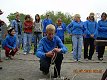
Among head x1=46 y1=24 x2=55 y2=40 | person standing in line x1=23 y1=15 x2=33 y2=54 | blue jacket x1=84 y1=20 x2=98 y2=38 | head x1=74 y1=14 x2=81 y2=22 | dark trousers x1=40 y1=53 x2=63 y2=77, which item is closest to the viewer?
head x1=46 y1=24 x2=55 y2=40

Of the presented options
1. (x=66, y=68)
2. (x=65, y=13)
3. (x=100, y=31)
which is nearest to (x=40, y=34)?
(x=100, y=31)

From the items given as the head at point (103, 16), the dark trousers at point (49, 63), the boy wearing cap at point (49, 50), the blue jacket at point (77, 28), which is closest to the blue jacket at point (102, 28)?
the head at point (103, 16)

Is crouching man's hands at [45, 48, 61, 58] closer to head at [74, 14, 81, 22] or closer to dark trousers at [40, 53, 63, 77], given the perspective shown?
dark trousers at [40, 53, 63, 77]

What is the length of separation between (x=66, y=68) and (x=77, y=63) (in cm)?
141

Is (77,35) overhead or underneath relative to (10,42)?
overhead

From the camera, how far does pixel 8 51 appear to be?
13.2 metres

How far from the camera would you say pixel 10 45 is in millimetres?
13422

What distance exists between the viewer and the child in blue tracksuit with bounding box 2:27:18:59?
1318 centimetres

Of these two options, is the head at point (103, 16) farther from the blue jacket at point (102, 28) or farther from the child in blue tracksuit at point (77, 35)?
the child in blue tracksuit at point (77, 35)

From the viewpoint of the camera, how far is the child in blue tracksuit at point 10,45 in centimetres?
1318

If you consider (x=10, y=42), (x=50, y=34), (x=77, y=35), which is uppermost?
(x=50, y=34)

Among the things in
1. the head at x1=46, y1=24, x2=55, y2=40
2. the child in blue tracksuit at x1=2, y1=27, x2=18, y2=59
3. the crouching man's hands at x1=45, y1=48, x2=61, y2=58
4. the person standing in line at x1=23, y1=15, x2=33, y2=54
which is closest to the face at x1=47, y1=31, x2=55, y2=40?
the head at x1=46, y1=24, x2=55, y2=40

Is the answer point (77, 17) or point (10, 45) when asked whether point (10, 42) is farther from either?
point (77, 17)

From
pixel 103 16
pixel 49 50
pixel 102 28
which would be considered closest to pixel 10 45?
pixel 102 28
